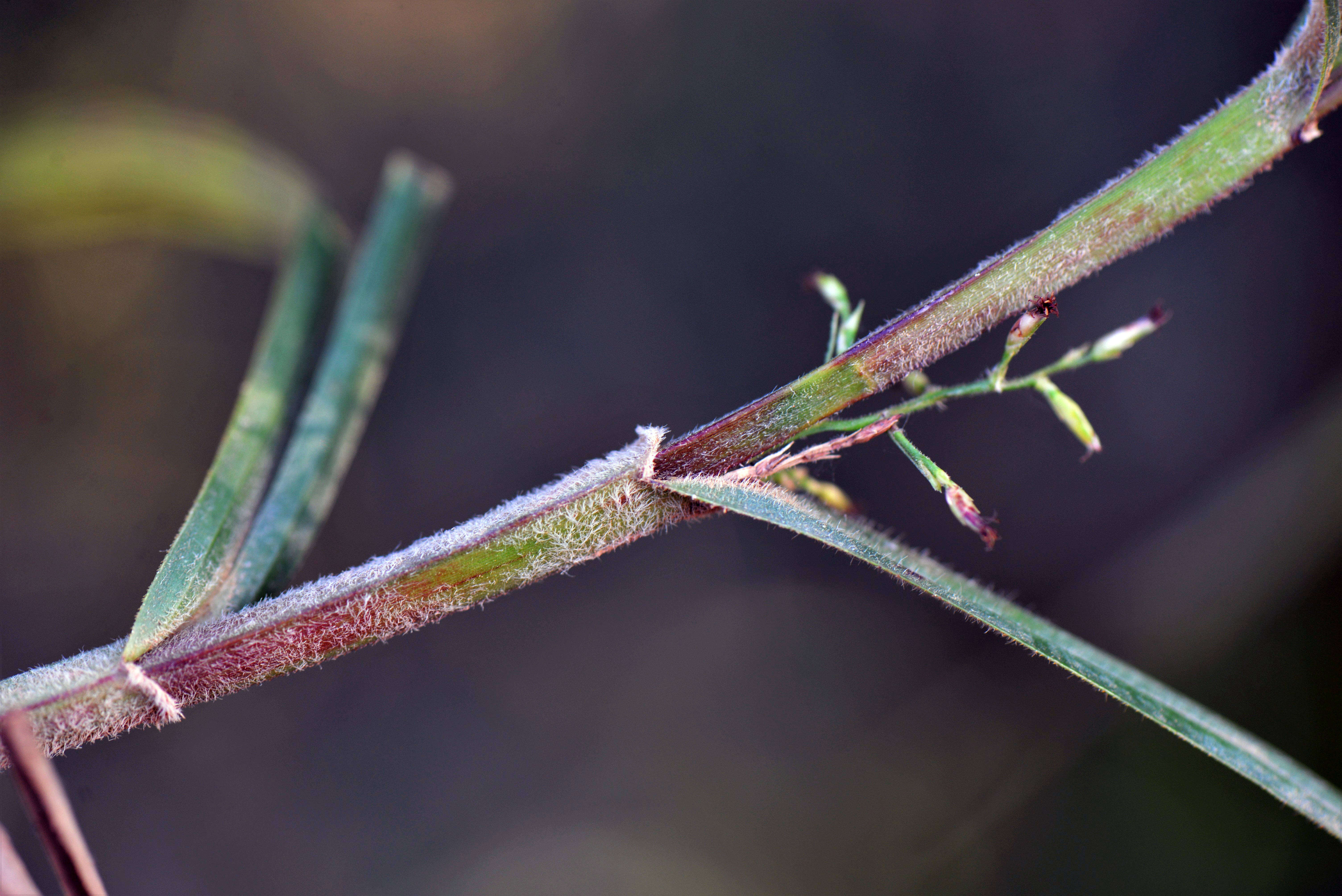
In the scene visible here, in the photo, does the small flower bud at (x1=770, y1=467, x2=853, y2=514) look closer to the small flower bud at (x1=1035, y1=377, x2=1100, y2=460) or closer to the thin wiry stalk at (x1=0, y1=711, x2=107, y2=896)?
the small flower bud at (x1=1035, y1=377, x2=1100, y2=460)

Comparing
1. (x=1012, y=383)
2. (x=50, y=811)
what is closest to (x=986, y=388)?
(x=1012, y=383)

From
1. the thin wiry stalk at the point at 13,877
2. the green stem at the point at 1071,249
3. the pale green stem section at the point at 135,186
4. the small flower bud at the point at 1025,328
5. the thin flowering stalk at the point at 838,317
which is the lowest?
the small flower bud at the point at 1025,328

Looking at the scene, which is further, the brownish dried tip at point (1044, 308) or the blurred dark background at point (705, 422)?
the blurred dark background at point (705, 422)

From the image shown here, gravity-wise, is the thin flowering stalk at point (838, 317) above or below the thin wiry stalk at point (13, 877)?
above

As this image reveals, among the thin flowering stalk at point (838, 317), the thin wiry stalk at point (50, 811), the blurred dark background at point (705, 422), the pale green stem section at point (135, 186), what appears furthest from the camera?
the blurred dark background at point (705, 422)

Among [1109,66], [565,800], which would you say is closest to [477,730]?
[565,800]

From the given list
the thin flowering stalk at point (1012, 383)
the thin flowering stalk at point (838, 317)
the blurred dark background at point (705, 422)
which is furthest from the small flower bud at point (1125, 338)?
the blurred dark background at point (705, 422)

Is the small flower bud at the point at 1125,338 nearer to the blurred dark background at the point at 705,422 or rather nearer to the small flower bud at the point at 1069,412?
the small flower bud at the point at 1069,412
